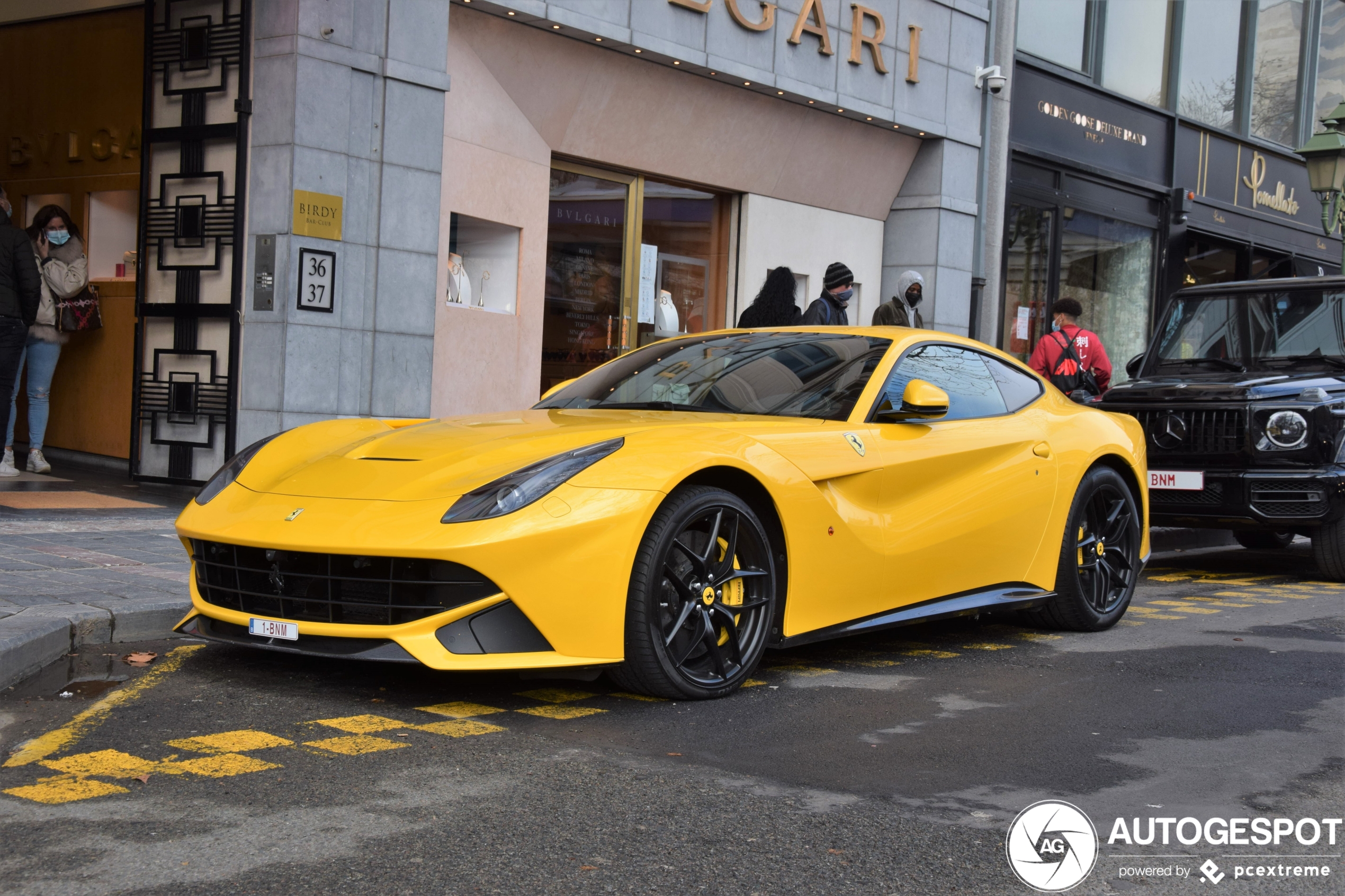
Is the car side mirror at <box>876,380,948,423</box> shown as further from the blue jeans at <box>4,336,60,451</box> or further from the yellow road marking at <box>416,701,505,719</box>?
the blue jeans at <box>4,336,60,451</box>

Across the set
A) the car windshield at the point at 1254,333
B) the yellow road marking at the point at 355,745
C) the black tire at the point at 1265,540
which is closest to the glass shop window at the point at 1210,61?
the black tire at the point at 1265,540

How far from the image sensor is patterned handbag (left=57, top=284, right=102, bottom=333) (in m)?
10.5

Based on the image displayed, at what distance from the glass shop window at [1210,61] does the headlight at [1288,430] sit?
507 inches

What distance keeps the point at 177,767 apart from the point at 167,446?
695 cm

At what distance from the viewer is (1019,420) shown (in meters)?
5.91

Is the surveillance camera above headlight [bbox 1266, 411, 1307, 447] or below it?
above

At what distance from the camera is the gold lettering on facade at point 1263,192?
21.9 metres

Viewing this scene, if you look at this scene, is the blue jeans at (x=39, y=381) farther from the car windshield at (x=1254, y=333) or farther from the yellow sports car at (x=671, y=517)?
the car windshield at (x=1254, y=333)

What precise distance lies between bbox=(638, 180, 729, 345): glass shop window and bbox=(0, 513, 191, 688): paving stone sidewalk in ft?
19.9

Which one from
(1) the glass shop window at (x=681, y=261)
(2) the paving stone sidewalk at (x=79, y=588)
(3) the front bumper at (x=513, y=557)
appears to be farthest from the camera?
(1) the glass shop window at (x=681, y=261)

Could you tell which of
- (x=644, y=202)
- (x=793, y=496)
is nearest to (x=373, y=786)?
(x=793, y=496)

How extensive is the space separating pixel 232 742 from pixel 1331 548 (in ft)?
23.5

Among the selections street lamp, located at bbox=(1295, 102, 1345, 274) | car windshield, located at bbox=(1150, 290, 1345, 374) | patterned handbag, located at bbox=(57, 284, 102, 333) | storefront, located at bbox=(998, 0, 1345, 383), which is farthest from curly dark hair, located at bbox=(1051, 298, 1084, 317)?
patterned handbag, located at bbox=(57, 284, 102, 333)

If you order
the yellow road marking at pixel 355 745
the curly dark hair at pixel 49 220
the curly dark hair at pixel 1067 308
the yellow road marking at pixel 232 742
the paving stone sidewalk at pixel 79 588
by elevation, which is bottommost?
the yellow road marking at pixel 232 742
